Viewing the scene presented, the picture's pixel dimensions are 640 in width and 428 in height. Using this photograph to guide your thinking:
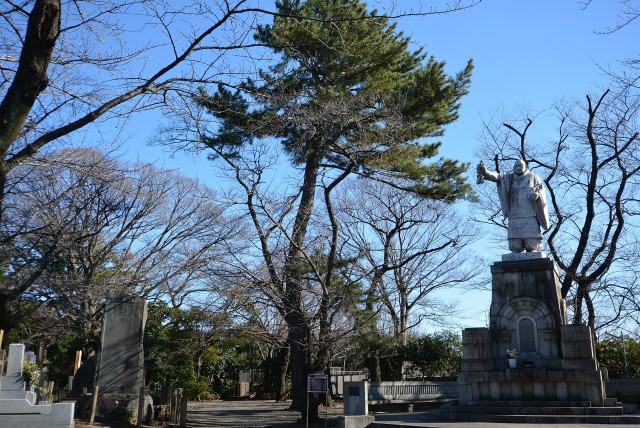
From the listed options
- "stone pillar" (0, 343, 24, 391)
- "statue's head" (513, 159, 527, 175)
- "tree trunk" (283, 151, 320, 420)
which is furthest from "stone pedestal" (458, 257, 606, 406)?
"stone pillar" (0, 343, 24, 391)

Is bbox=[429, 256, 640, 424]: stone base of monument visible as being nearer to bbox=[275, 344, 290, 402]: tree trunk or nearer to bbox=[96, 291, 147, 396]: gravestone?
bbox=[96, 291, 147, 396]: gravestone

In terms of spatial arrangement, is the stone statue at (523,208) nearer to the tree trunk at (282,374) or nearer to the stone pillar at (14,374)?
the stone pillar at (14,374)

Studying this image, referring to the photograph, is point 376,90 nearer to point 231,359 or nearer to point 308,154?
point 308,154

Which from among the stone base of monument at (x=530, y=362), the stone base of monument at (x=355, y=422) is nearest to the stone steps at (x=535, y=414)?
the stone base of monument at (x=530, y=362)

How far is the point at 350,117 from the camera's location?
52.6 feet

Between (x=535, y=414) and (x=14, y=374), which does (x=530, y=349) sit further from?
(x=14, y=374)

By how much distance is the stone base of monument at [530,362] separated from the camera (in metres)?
13.4

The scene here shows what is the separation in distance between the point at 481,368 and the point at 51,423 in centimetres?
976

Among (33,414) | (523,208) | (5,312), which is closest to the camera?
(33,414)

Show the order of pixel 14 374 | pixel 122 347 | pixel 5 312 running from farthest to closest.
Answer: pixel 5 312, pixel 122 347, pixel 14 374

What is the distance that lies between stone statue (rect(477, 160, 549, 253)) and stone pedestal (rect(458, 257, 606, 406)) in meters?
0.73

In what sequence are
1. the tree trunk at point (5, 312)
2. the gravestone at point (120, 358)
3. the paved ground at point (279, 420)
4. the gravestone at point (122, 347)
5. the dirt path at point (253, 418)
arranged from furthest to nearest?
1. the dirt path at point (253, 418)
2. the tree trunk at point (5, 312)
3. the gravestone at point (122, 347)
4. the gravestone at point (120, 358)
5. the paved ground at point (279, 420)

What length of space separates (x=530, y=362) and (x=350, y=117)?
7680 millimetres

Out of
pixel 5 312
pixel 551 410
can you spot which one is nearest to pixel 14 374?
pixel 5 312
